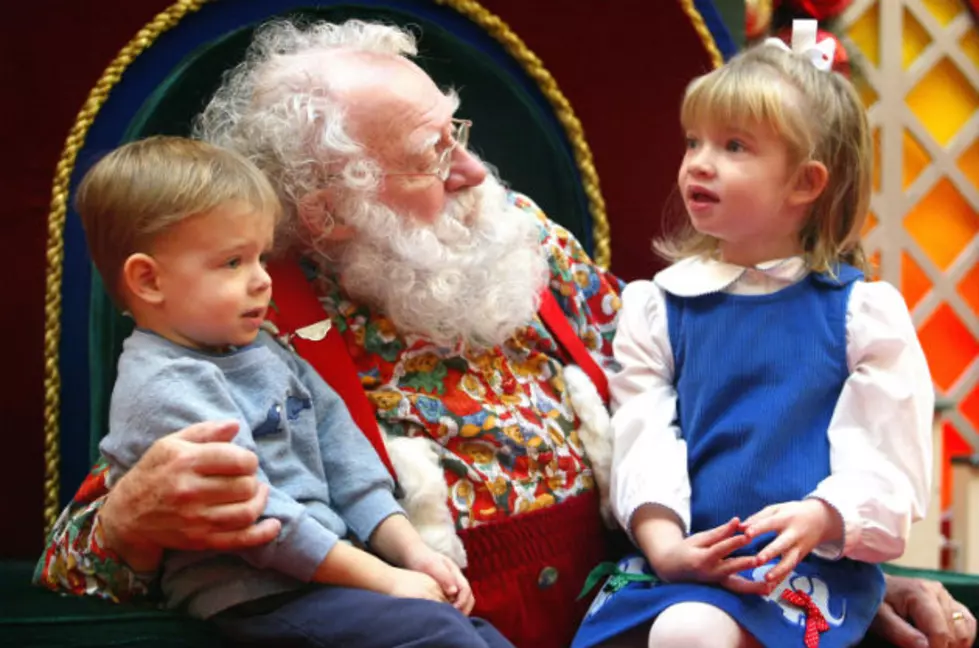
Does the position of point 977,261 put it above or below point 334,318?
below

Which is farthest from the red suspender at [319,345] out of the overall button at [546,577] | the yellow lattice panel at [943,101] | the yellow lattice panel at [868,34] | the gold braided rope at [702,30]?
the yellow lattice panel at [943,101]

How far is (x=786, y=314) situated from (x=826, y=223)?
132 millimetres

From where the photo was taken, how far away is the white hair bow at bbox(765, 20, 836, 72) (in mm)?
1505

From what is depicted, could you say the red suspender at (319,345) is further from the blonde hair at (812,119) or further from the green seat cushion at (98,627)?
the blonde hair at (812,119)

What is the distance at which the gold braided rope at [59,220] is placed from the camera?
155cm

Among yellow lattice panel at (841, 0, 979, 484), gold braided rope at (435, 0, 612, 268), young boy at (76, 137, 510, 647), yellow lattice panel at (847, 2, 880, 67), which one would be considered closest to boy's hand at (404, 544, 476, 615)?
young boy at (76, 137, 510, 647)

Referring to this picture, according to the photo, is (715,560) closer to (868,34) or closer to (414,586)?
(414,586)

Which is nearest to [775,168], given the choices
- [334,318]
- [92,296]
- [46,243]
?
[334,318]

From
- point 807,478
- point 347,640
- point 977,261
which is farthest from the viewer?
point 977,261

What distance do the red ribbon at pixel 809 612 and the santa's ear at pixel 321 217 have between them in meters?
0.66

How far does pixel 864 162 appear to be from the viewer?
4.82 feet

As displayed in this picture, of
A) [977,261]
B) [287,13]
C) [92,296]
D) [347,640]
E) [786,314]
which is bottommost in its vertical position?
[977,261]

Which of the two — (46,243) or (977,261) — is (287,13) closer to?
(46,243)

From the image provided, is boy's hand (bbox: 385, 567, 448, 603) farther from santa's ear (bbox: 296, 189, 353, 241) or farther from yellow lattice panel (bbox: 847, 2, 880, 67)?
yellow lattice panel (bbox: 847, 2, 880, 67)
